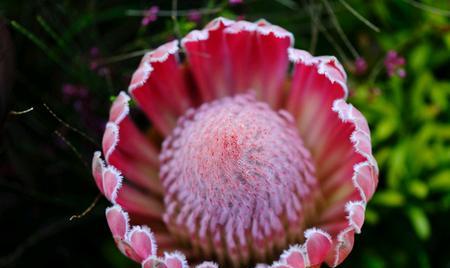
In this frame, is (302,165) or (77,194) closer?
(302,165)

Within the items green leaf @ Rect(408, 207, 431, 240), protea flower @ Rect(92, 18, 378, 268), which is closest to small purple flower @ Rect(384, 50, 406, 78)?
protea flower @ Rect(92, 18, 378, 268)

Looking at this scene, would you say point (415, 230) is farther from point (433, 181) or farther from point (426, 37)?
point (426, 37)

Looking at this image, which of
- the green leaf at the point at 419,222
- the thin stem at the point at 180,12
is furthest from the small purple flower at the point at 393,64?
the thin stem at the point at 180,12

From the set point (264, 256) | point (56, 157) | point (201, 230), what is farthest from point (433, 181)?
point (56, 157)

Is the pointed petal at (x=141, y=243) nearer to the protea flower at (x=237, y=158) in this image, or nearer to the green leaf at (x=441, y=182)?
the protea flower at (x=237, y=158)

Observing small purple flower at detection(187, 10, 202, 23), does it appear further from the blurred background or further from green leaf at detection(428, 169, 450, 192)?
green leaf at detection(428, 169, 450, 192)

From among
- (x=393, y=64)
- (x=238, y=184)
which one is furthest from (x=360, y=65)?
(x=238, y=184)

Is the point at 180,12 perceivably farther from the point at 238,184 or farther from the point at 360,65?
the point at 238,184
